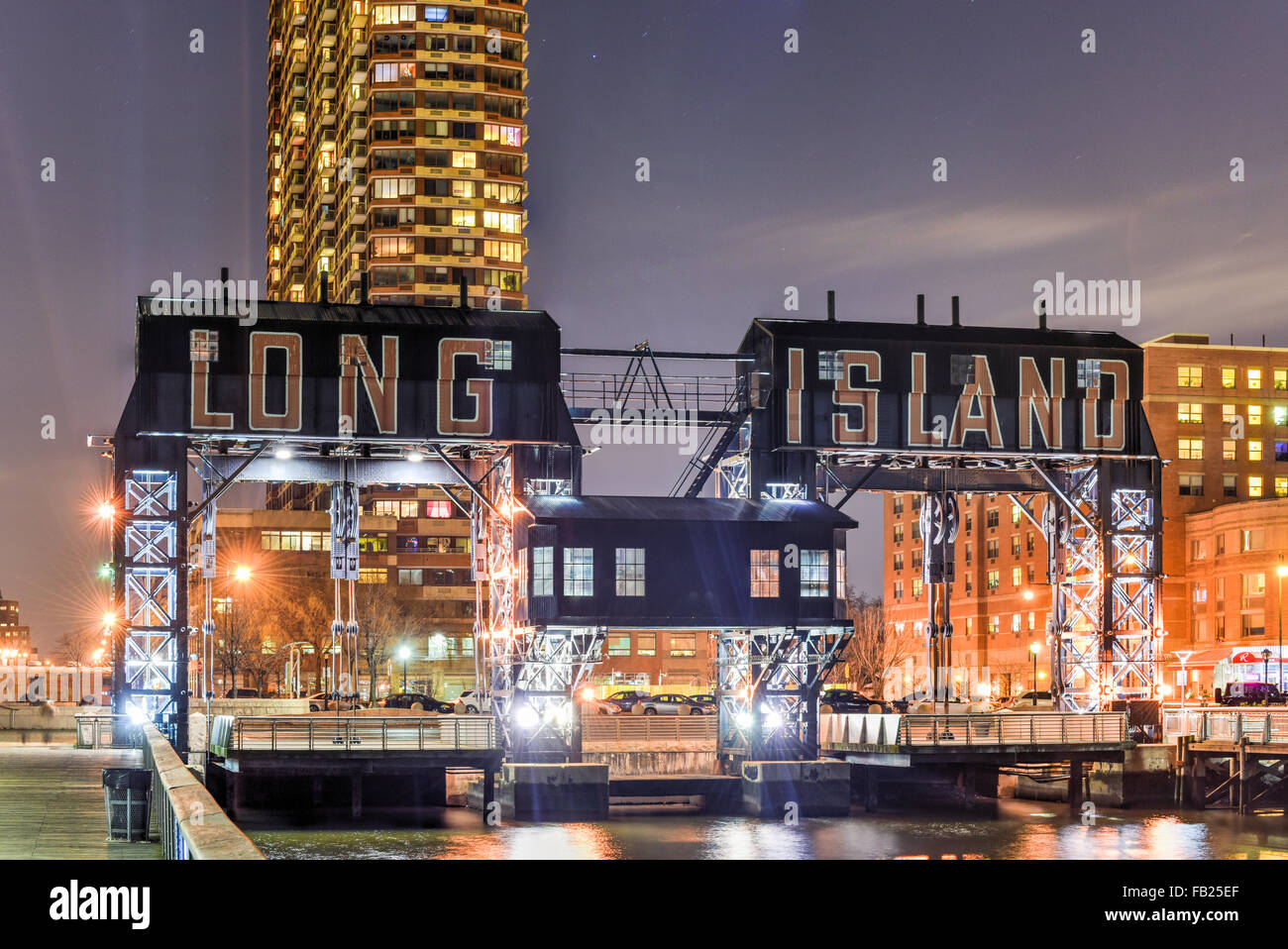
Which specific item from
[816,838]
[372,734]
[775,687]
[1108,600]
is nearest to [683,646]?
[1108,600]

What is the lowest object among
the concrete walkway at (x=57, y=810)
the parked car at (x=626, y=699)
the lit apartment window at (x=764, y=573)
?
the parked car at (x=626, y=699)

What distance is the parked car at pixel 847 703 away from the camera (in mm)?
84375

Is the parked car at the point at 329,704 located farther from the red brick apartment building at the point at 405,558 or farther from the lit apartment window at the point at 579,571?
the red brick apartment building at the point at 405,558

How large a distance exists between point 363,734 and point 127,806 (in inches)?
1291

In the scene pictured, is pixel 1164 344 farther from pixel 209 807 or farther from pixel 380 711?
pixel 209 807

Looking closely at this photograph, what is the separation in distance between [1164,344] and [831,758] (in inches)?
3580

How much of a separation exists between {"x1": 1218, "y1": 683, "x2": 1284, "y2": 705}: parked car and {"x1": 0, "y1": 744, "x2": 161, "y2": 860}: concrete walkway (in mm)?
60943

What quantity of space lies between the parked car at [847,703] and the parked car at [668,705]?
6.50 m

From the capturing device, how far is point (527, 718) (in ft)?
190

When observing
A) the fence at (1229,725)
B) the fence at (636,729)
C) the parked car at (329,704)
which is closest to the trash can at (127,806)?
the fence at (636,729)

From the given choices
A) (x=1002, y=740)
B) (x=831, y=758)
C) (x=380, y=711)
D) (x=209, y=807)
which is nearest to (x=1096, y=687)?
(x=1002, y=740)

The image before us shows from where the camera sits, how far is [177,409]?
191ft

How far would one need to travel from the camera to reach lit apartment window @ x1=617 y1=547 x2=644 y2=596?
196 ft

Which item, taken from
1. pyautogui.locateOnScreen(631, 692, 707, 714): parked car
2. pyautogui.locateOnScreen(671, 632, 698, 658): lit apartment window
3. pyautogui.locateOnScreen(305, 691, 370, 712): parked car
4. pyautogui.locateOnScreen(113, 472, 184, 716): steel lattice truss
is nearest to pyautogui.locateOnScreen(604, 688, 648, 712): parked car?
pyautogui.locateOnScreen(631, 692, 707, 714): parked car
